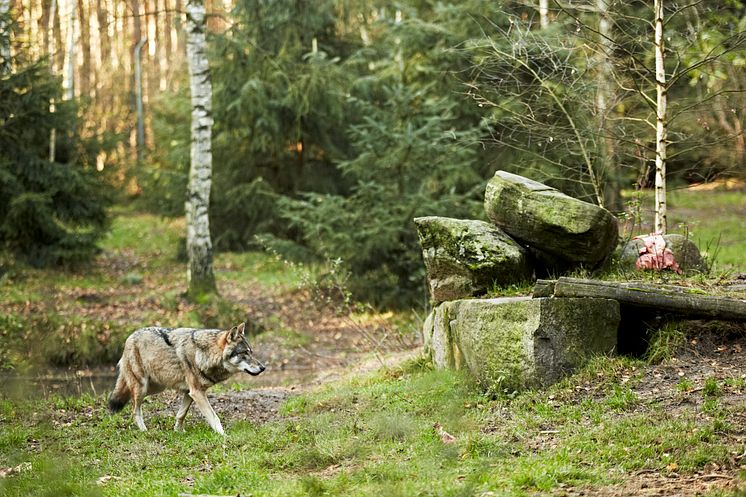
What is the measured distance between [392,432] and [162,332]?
3.56 metres

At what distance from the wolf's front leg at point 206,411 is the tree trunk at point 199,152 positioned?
898 centimetres

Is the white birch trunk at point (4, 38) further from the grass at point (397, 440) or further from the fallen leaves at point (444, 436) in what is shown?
the fallen leaves at point (444, 436)

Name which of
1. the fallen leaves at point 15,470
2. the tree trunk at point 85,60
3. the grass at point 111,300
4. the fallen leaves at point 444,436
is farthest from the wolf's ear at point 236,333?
the tree trunk at point 85,60

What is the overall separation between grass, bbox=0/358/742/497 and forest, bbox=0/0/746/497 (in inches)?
1.4

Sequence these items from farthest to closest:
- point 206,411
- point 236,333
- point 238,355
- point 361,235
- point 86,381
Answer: point 361,235, point 86,381, point 236,333, point 238,355, point 206,411

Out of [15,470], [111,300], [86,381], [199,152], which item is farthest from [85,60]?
[15,470]

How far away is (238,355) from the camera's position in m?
9.70

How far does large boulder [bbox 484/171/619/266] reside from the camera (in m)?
9.82

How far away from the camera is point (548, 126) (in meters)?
12.6

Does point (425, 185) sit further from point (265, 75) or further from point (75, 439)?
point (75, 439)

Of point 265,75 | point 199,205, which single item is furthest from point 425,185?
point 265,75

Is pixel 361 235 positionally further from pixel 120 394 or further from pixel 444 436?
pixel 444 436

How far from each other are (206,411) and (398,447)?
9.23 feet

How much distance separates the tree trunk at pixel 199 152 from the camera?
18.1 m
